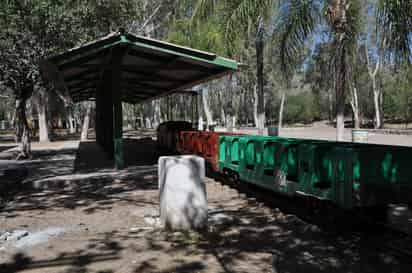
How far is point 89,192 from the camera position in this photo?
1008 cm

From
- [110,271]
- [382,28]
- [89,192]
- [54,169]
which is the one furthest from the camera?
[54,169]

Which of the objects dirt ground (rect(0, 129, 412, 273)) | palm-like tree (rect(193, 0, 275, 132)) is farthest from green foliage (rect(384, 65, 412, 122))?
dirt ground (rect(0, 129, 412, 273))

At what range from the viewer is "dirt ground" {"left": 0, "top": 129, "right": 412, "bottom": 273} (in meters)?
5.06

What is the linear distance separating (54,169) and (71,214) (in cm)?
642

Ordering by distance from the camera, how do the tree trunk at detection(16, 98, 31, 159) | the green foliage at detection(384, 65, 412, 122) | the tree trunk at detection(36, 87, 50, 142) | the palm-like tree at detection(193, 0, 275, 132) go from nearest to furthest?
the palm-like tree at detection(193, 0, 275, 132) < the tree trunk at detection(16, 98, 31, 159) < the tree trunk at detection(36, 87, 50, 142) < the green foliage at detection(384, 65, 412, 122)

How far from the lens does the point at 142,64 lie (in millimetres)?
15703

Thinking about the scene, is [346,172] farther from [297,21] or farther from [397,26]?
[297,21]

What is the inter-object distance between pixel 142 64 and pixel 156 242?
35.1ft

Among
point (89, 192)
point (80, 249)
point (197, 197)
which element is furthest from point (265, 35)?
point (80, 249)

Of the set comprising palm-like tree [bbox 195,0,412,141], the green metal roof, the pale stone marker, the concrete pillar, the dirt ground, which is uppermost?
palm-like tree [bbox 195,0,412,141]

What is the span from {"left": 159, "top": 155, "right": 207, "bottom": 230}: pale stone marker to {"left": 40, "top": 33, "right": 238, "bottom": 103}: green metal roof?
6.10 metres

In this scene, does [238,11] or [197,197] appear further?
[238,11]

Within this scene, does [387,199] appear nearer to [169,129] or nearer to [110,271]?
[110,271]

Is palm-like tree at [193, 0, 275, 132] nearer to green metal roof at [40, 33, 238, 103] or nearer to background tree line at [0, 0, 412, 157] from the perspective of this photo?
background tree line at [0, 0, 412, 157]
